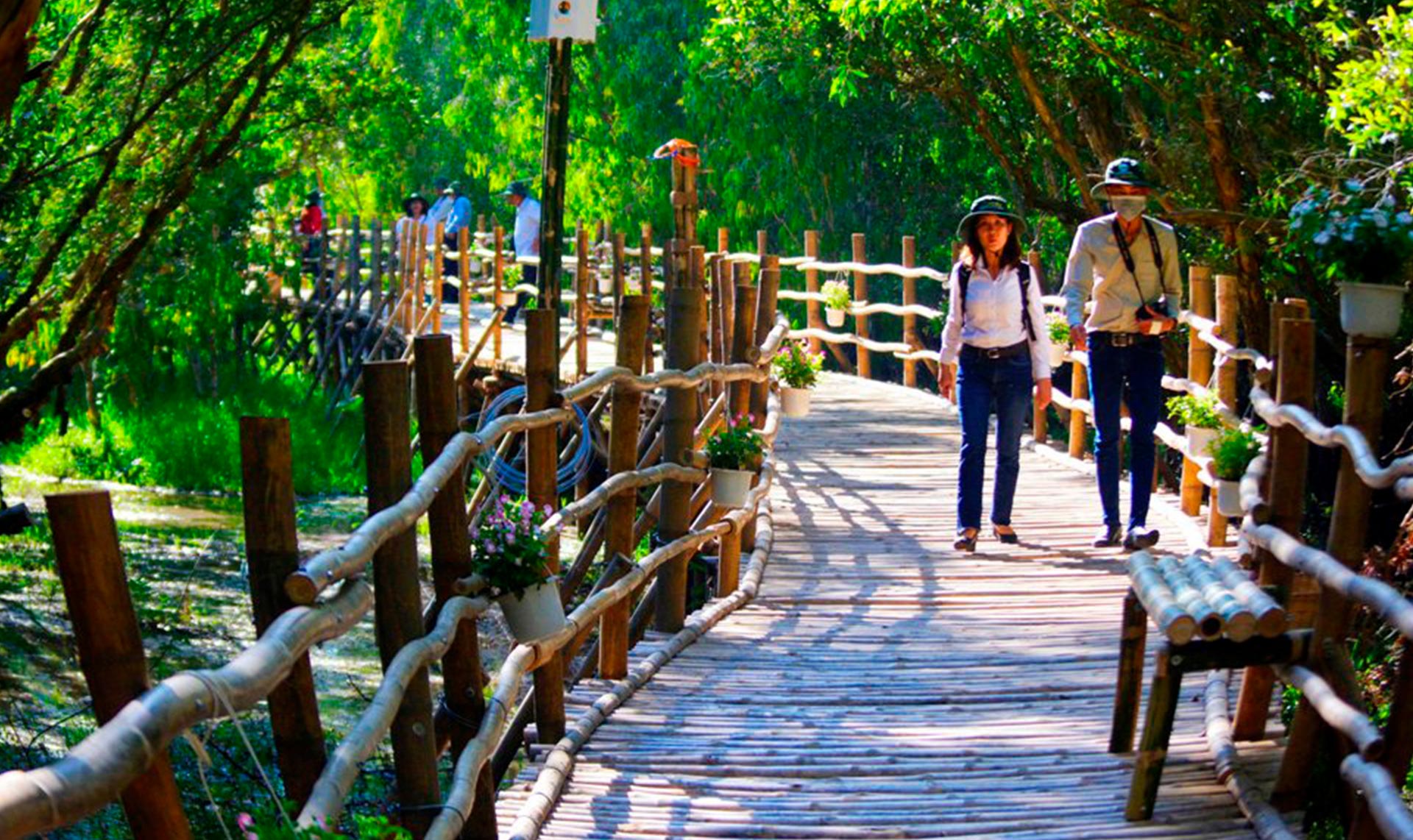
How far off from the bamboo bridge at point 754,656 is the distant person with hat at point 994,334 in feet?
1.95

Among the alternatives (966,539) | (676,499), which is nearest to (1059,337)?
(966,539)

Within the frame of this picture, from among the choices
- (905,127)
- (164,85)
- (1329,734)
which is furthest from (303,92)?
(905,127)

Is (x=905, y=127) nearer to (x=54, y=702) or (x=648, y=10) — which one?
(x=648, y=10)

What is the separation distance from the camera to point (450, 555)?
5012 mm

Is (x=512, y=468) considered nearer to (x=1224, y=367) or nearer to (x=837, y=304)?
(x=1224, y=367)

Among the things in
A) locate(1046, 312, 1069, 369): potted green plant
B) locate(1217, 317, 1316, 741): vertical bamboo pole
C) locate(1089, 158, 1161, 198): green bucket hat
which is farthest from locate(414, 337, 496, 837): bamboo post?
locate(1046, 312, 1069, 369): potted green plant

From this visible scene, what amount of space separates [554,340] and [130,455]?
12.6m

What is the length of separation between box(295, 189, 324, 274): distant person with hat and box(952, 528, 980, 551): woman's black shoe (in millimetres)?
15881

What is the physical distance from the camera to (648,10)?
2381cm

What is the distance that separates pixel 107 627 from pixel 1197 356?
7249 mm

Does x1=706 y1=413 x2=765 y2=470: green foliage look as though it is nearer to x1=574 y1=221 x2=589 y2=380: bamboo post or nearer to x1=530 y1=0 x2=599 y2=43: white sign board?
x1=530 y1=0 x2=599 y2=43: white sign board

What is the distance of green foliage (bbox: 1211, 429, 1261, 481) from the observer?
26.8 ft

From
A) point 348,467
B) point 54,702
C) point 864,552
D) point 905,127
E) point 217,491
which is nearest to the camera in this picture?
point 54,702

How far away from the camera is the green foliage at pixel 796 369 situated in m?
11.8
